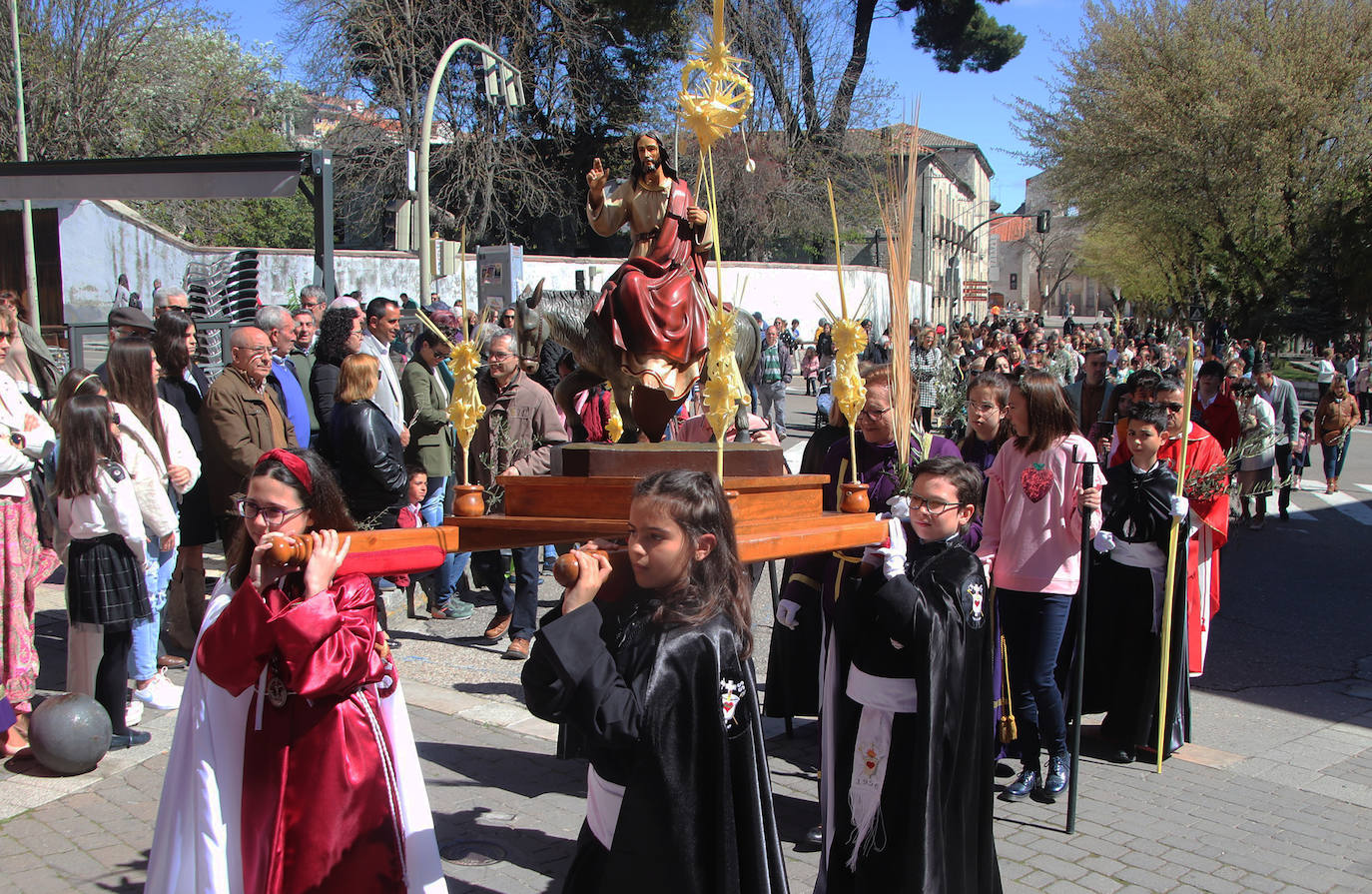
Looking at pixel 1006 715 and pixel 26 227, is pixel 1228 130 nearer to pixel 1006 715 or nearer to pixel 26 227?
pixel 1006 715

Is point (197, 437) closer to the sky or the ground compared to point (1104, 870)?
closer to the sky

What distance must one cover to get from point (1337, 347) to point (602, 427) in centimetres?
2758

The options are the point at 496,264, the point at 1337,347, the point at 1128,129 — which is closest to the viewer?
the point at 496,264

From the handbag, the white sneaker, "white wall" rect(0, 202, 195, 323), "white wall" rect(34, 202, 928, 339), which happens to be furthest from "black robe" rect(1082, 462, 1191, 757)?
"white wall" rect(0, 202, 195, 323)

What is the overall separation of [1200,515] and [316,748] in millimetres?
4831

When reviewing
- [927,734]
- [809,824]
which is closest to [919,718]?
[927,734]

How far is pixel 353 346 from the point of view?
7051 mm

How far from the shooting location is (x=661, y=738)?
275 cm

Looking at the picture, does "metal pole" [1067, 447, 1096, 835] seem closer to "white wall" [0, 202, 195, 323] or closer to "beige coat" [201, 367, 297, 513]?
"beige coat" [201, 367, 297, 513]

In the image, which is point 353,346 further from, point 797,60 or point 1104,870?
point 797,60

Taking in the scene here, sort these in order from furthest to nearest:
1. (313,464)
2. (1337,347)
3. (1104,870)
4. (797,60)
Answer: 1. (797,60)
2. (1337,347)
3. (1104,870)
4. (313,464)

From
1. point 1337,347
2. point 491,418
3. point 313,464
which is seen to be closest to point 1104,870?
point 313,464

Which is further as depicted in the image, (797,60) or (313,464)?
(797,60)

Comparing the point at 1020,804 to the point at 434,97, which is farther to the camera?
the point at 434,97
